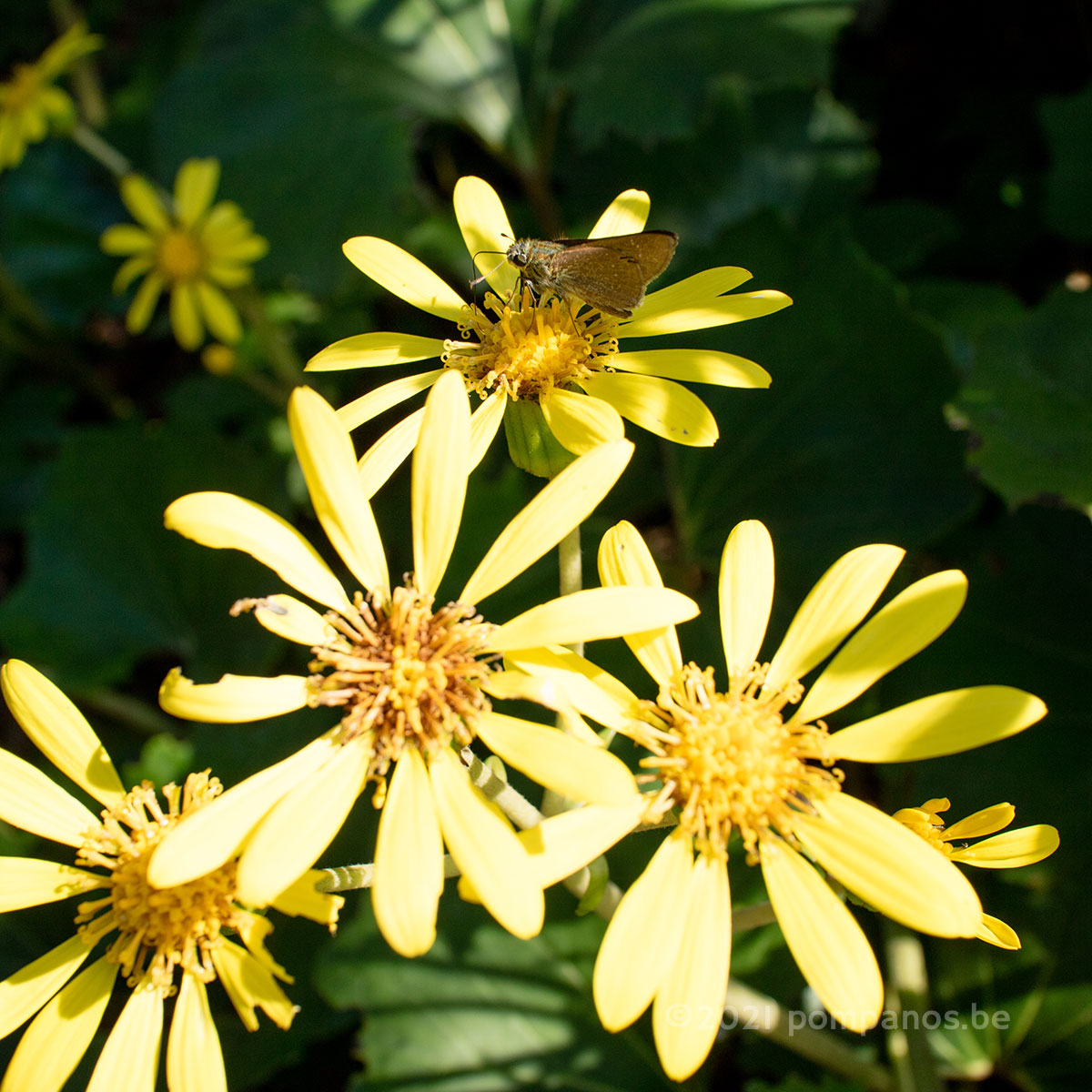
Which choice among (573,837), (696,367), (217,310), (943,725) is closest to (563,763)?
(573,837)

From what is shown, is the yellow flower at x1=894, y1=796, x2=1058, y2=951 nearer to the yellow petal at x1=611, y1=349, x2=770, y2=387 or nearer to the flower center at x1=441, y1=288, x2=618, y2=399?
the yellow petal at x1=611, y1=349, x2=770, y2=387

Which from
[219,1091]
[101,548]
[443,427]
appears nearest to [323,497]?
[443,427]

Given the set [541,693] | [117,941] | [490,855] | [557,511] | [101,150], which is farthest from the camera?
[101,150]

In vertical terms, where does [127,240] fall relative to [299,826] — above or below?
above

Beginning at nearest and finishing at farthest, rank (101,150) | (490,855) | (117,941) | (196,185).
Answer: (490,855)
(117,941)
(196,185)
(101,150)

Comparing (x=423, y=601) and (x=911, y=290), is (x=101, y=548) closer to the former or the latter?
(x=423, y=601)

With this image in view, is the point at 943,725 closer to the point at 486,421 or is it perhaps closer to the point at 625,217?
the point at 486,421
